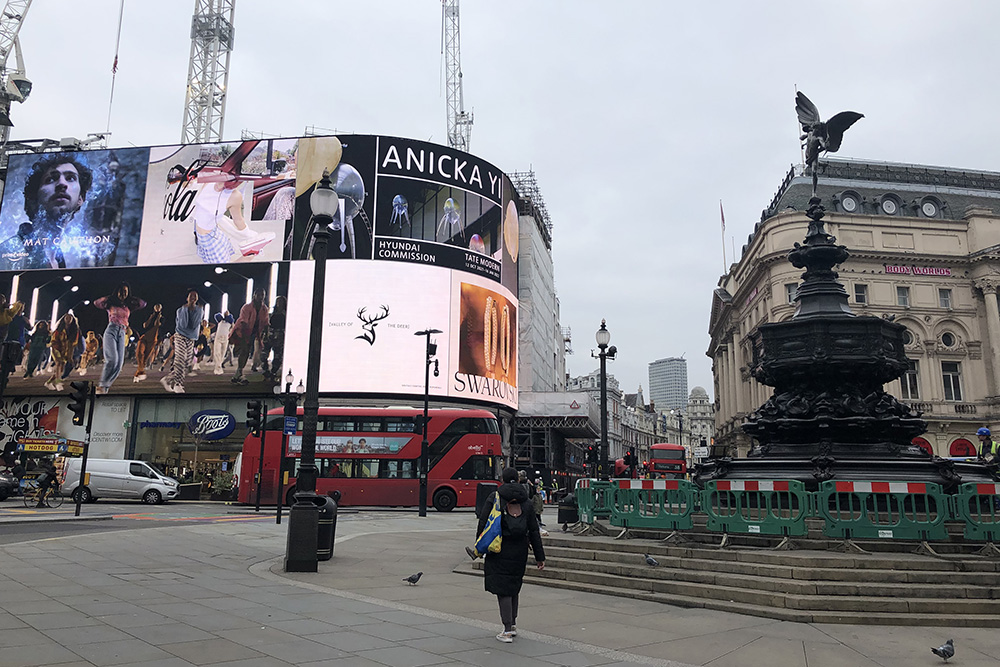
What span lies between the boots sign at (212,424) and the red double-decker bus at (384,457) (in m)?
19.5

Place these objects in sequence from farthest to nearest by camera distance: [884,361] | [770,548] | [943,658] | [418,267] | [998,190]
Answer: [998,190] → [418,267] → [884,361] → [770,548] → [943,658]

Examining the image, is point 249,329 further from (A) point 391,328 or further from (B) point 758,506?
(B) point 758,506

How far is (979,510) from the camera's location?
32.0 ft

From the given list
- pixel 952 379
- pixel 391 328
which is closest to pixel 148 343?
pixel 391 328

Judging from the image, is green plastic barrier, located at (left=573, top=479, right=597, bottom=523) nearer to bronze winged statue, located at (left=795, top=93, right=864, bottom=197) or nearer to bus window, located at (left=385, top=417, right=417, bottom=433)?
bronze winged statue, located at (left=795, top=93, right=864, bottom=197)

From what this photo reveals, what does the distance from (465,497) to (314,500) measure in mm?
21425

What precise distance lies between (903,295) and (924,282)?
1.86 metres

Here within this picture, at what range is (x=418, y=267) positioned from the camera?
50.4m

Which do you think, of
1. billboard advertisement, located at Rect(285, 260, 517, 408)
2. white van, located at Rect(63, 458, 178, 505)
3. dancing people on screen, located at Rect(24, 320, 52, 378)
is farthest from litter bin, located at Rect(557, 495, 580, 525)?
dancing people on screen, located at Rect(24, 320, 52, 378)

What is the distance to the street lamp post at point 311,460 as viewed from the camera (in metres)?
11.5

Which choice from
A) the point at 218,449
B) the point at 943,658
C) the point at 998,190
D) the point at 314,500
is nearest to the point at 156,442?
the point at 218,449

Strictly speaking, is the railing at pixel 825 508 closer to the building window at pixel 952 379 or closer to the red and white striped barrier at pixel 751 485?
the red and white striped barrier at pixel 751 485

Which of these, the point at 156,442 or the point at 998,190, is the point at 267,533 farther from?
the point at 998,190

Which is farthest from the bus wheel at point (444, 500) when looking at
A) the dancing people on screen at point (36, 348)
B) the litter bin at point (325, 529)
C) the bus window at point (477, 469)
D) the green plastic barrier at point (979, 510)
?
the dancing people on screen at point (36, 348)
